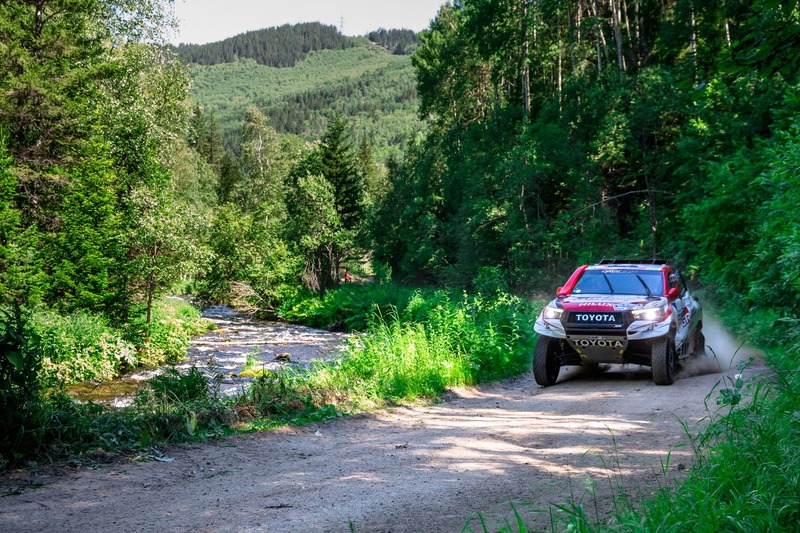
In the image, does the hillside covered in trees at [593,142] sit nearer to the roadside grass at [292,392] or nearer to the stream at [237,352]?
the roadside grass at [292,392]

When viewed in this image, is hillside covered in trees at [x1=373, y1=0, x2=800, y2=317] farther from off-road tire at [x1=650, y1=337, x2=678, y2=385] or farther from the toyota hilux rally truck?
off-road tire at [x1=650, y1=337, x2=678, y2=385]

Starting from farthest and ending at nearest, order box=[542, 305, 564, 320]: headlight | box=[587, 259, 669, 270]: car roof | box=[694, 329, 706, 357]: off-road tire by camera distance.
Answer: box=[694, 329, 706, 357]: off-road tire < box=[587, 259, 669, 270]: car roof < box=[542, 305, 564, 320]: headlight

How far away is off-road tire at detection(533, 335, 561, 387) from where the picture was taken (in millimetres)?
11656

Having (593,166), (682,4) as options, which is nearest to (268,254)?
(593,166)

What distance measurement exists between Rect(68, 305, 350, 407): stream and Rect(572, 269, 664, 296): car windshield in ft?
15.0

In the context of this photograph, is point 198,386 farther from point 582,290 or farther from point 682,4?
point 682,4

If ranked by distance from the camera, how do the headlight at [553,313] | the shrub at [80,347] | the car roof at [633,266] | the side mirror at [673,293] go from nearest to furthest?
the headlight at [553,313], the side mirror at [673,293], the car roof at [633,266], the shrub at [80,347]

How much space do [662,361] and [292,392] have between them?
587cm

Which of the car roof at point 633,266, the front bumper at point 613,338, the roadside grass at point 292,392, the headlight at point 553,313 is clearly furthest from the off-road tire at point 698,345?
the headlight at point 553,313

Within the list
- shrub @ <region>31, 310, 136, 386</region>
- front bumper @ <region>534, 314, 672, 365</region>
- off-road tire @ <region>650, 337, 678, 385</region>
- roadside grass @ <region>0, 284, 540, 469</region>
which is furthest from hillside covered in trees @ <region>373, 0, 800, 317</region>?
shrub @ <region>31, 310, 136, 386</region>

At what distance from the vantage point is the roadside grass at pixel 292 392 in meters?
6.65

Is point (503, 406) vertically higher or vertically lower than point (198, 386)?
lower

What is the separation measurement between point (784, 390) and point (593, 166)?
Result: 24520 millimetres

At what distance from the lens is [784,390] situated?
5660 mm
